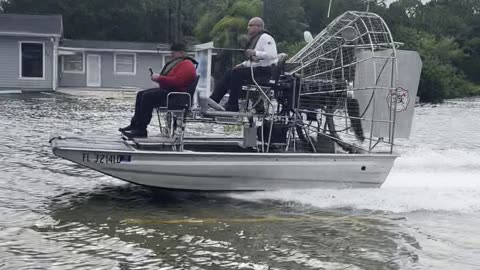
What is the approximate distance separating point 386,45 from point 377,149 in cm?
171

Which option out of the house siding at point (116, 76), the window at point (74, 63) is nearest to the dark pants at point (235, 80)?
the house siding at point (116, 76)

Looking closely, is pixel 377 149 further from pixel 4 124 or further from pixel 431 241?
pixel 4 124

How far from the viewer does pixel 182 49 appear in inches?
387

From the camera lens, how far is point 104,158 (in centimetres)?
863

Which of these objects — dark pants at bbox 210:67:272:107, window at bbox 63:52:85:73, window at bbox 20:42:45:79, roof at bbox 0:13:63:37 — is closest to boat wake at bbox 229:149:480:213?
dark pants at bbox 210:67:272:107

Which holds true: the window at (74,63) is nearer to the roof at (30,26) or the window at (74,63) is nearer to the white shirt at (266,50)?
the roof at (30,26)

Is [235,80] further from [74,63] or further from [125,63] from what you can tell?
[74,63]

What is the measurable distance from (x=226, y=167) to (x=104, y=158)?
172cm

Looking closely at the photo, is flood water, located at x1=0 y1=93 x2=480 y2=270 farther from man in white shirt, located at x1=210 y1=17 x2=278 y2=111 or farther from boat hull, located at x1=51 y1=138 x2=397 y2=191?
man in white shirt, located at x1=210 y1=17 x2=278 y2=111

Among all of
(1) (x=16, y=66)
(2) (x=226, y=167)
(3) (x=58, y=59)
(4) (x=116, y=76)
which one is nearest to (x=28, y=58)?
(1) (x=16, y=66)

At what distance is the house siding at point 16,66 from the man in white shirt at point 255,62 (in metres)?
27.7

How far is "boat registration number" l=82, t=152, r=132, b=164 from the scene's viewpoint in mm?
8570

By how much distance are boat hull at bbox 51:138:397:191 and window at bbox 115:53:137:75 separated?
31.4 m

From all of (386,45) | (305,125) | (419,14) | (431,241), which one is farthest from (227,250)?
(419,14)
